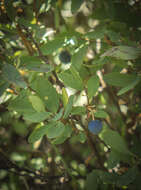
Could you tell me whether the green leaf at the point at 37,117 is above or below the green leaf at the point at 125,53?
below

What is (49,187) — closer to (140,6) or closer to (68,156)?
(68,156)

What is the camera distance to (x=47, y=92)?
53 cm

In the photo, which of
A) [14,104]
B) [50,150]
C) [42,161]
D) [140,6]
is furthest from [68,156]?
[140,6]

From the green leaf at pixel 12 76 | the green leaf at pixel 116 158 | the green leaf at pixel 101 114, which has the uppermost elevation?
the green leaf at pixel 12 76

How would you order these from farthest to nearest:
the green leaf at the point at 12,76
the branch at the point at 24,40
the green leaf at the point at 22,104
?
the branch at the point at 24,40
the green leaf at the point at 22,104
the green leaf at the point at 12,76

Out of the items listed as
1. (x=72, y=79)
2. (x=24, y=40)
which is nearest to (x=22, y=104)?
(x=72, y=79)

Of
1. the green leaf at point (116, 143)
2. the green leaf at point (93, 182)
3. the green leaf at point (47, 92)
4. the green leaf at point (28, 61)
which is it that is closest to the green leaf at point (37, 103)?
the green leaf at point (47, 92)

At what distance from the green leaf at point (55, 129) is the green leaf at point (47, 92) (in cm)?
6

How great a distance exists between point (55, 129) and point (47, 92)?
0.12 m

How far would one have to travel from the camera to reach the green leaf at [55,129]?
1.48ft

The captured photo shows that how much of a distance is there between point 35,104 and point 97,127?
23cm

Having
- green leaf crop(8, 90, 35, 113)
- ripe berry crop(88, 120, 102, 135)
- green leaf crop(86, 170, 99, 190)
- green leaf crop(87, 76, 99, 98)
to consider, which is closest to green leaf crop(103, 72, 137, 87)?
green leaf crop(87, 76, 99, 98)

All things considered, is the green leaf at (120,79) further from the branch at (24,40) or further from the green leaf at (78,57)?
the branch at (24,40)

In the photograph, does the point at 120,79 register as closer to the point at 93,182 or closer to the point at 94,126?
the point at 94,126
